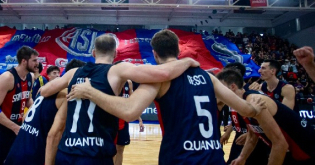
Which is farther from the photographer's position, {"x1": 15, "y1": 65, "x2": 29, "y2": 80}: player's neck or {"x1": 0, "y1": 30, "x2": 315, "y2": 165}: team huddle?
{"x1": 15, "y1": 65, "x2": 29, "y2": 80}: player's neck

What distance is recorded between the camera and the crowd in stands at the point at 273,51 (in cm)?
1603

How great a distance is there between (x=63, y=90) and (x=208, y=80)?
54.3 inches

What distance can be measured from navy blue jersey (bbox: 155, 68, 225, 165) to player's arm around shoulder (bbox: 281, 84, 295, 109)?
8.66ft

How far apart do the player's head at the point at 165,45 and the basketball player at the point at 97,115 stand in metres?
0.12

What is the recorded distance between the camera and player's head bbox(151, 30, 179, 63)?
217cm

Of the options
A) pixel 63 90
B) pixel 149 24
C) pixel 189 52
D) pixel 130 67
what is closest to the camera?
pixel 130 67

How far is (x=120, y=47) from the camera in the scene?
45.0 ft

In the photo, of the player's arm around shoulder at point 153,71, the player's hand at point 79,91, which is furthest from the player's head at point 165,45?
the player's hand at point 79,91

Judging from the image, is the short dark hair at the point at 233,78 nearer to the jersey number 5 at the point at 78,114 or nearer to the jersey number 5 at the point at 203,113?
the jersey number 5 at the point at 203,113

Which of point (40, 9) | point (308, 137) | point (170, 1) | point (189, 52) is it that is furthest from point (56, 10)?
point (308, 137)

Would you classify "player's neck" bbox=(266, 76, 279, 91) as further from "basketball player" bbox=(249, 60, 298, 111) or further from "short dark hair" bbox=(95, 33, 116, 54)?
"short dark hair" bbox=(95, 33, 116, 54)

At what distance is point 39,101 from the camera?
108 inches

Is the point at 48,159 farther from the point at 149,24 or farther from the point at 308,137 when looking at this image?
the point at 149,24

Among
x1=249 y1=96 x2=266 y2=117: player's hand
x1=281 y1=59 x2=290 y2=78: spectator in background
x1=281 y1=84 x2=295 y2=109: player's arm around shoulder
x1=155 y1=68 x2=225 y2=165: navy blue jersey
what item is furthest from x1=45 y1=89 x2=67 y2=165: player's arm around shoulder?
x1=281 y1=59 x2=290 y2=78: spectator in background
